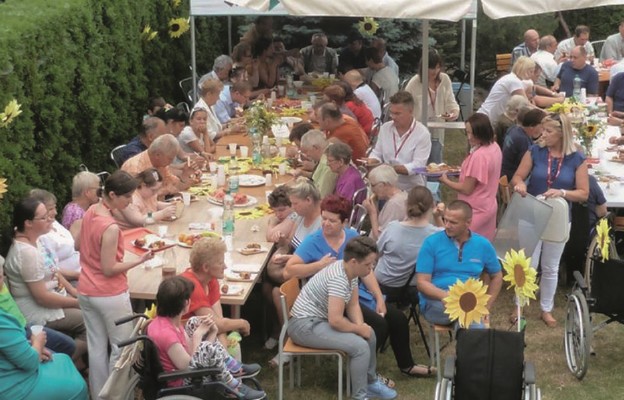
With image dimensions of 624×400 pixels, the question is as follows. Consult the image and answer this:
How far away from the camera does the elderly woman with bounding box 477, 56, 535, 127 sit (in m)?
11.1

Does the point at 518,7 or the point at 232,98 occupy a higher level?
the point at 518,7

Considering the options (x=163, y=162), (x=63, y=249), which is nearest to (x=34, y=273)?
(x=63, y=249)

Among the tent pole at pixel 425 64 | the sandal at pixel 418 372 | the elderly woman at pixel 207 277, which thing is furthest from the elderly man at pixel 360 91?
the elderly woman at pixel 207 277

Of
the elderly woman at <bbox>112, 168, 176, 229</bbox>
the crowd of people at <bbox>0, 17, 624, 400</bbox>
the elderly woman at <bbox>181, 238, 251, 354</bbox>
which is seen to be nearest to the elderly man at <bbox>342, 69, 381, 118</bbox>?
the crowd of people at <bbox>0, 17, 624, 400</bbox>

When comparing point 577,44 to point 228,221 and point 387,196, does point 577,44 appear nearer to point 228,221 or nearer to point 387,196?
point 387,196

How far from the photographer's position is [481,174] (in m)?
8.15

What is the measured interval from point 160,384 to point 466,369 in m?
1.74

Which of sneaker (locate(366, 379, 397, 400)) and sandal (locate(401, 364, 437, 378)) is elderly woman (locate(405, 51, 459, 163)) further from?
sneaker (locate(366, 379, 397, 400))

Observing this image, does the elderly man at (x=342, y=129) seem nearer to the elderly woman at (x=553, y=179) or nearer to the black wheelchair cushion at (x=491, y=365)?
the elderly woman at (x=553, y=179)

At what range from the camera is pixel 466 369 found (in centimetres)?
573

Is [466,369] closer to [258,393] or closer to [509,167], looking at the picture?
[258,393]

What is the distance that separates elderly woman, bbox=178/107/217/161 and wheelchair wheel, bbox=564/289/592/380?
160 inches

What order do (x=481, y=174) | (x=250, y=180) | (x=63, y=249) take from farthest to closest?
(x=250, y=180)
(x=481, y=174)
(x=63, y=249)

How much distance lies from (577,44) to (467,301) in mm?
10059
